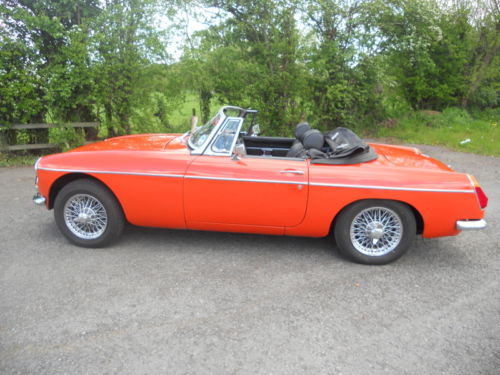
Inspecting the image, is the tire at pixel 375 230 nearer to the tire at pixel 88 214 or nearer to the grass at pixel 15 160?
the tire at pixel 88 214

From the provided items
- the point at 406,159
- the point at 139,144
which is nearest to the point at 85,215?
the point at 139,144

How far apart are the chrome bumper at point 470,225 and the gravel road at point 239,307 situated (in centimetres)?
50

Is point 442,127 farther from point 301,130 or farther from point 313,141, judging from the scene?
point 313,141

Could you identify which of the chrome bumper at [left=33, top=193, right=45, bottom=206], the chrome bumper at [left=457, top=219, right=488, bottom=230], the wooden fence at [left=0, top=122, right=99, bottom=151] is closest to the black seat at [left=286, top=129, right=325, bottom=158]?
the chrome bumper at [left=457, top=219, right=488, bottom=230]

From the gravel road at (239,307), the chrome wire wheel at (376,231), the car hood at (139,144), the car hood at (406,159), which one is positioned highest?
the car hood at (139,144)

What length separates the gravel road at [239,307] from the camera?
2547mm

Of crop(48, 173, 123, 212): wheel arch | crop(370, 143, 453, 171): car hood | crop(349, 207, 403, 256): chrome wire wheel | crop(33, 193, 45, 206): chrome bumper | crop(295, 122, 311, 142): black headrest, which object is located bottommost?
crop(349, 207, 403, 256): chrome wire wheel

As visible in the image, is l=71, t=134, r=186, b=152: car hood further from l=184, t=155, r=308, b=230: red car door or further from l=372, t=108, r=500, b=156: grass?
l=372, t=108, r=500, b=156: grass

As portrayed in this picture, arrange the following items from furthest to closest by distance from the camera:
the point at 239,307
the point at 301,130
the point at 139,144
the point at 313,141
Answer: the point at 301,130 → the point at 139,144 → the point at 313,141 → the point at 239,307

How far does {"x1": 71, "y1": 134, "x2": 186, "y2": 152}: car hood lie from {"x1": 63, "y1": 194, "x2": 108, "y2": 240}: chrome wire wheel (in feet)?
1.98

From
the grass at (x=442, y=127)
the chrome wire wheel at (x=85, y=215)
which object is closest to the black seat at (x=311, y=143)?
the chrome wire wheel at (x=85, y=215)

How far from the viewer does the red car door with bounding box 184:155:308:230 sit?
3773 mm

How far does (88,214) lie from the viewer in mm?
4055

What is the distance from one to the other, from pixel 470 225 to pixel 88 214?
3.89m
